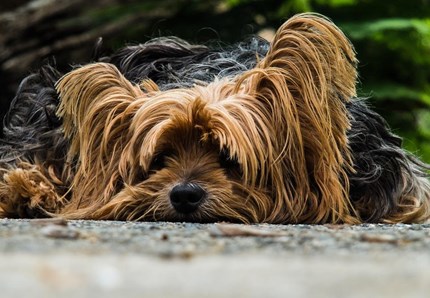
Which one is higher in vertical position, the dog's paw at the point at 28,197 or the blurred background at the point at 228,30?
the blurred background at the point at 228,30

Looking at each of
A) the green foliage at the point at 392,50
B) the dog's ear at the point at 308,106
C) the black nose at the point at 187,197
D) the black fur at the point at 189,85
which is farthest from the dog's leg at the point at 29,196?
the green foliage at the point at 392,50

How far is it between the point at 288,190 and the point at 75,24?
6514mm

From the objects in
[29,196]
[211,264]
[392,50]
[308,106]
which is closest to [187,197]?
[308,106]

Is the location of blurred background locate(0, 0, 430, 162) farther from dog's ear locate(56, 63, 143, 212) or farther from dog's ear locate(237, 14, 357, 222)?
dog's ear locate(237, 14, 357, 222)

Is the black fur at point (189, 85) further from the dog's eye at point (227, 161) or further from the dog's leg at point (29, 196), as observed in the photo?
the dog's eye at point (227, 161)


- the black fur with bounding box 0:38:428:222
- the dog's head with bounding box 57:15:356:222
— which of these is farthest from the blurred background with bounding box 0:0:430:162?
the dog's head with bounding box 57:15:356:222

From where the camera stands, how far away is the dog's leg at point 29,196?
706cm

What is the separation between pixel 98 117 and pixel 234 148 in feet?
3.61

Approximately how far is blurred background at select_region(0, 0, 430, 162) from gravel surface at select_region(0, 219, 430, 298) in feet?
24.0

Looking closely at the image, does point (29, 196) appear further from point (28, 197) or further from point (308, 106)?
point (308, 106)

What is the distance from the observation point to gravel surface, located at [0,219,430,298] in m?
2.97

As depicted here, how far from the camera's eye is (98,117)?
265 inches

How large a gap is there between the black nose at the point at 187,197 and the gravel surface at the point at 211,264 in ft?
4.08

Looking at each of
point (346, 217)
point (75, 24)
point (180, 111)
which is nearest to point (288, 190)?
point (346, 217)
